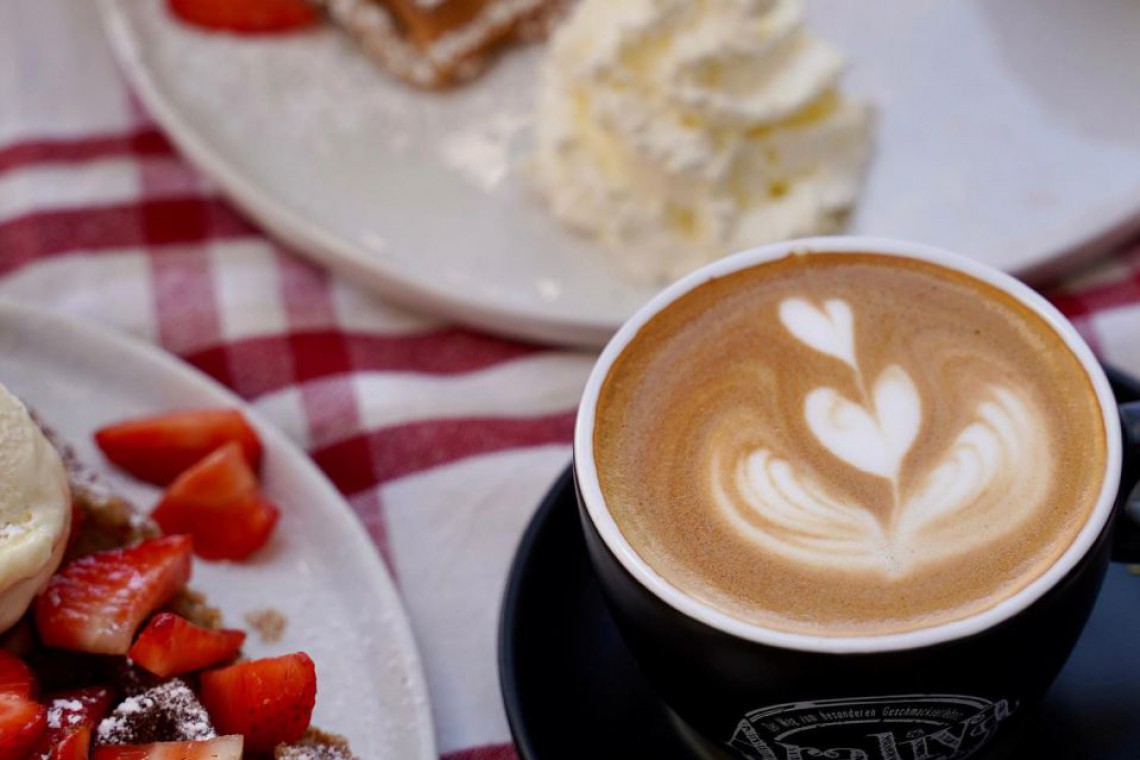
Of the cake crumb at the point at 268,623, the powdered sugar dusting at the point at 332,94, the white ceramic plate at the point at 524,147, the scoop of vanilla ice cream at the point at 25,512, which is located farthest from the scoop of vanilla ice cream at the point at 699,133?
the scoop of vanilla ice cream at the point at 25,512

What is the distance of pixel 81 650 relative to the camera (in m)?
1.00

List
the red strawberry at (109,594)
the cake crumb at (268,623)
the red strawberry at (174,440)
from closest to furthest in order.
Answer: the red strawberry at (109,594) < the cake crumb at (268,623) < the red strawberry at (174,440)

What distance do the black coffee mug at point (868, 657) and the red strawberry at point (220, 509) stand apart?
401 millimetres

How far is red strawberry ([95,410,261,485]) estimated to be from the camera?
1.21m

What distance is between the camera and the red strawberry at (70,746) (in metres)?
0.90

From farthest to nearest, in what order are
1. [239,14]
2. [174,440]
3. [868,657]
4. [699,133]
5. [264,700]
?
[239,14], [699,133], [174,440], [264,700], [868,657]

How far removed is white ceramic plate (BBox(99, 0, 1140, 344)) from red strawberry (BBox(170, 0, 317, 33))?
0.03 m

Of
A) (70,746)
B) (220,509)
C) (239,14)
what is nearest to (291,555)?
(220,509)

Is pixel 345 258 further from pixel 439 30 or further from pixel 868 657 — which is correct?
pixel 868 657

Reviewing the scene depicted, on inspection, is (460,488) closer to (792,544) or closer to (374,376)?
(374,376)

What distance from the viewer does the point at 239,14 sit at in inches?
70.9

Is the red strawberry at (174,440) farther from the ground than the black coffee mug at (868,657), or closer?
closer

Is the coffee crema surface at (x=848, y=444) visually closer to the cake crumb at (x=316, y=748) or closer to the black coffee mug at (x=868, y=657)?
the black coffee mug at (x=868, y=657)

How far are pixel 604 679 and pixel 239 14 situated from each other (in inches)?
47.0
